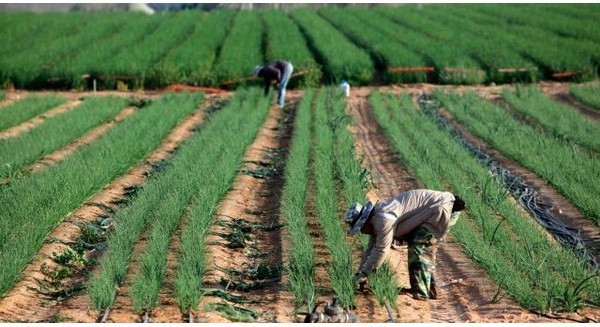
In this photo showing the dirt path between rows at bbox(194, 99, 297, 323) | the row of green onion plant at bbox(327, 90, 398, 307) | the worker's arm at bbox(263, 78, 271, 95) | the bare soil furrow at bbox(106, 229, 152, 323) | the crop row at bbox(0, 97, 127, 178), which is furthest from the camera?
the worker's arm at bbox(263, 78, 271, 95)

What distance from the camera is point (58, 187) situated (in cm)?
863

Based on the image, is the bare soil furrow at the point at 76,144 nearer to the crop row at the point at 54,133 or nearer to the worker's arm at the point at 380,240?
the crop row at the point at 54,133

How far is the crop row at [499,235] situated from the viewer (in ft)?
20.6

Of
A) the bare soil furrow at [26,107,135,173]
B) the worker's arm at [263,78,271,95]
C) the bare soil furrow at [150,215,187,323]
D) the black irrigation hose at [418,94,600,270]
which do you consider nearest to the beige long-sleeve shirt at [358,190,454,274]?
the black irrigation hose at [418,94,600,270]

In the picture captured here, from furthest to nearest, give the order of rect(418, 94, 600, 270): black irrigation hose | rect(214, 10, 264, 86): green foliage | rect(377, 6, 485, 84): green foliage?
rect(214, 10, 264, 86): green foliage < rect(377, 6, 485, 84): green foliage < rect(418, 94, 600, 270): black irrigation hose

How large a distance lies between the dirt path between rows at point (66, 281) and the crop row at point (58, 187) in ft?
0.28

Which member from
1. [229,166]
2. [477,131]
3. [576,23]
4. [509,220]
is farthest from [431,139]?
[576,23]

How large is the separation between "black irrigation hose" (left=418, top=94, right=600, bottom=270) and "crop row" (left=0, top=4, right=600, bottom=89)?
23.8 feet

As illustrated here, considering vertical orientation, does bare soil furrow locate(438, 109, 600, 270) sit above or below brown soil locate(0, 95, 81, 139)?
above

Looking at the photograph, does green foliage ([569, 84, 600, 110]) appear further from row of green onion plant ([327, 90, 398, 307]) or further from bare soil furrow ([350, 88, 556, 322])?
bare soil furrow ([350, 88, 556, 322])

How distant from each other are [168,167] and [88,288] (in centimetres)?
421

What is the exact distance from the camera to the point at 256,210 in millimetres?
9078

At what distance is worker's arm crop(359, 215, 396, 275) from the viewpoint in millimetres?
6379

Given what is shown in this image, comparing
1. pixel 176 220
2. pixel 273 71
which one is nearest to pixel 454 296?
pixel 176 220
